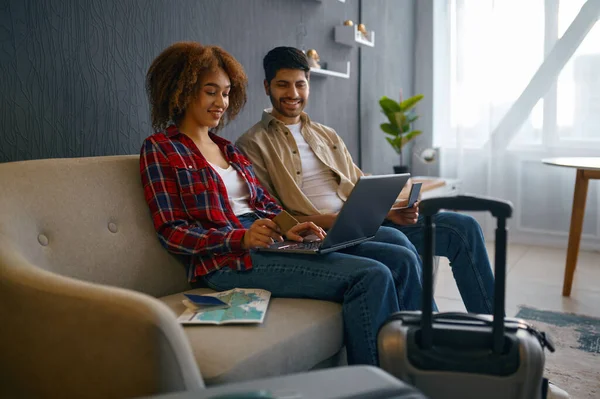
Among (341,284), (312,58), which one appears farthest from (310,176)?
(312,58)

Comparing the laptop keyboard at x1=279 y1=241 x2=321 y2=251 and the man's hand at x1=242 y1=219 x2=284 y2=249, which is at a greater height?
the man's hand at x1=242 y1=219 x2=284 y2=249

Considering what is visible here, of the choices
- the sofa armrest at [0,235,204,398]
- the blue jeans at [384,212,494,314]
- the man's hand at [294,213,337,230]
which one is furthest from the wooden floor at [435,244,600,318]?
the sofa armrest at [0,235,204,398]

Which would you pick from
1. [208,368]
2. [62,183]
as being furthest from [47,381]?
[62,183]

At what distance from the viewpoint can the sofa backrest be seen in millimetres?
1499

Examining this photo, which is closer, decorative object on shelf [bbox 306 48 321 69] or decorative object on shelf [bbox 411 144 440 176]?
decorative object on shelf [bbox 306 48 321 69]

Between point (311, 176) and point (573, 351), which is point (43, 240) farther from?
point (573, 351)

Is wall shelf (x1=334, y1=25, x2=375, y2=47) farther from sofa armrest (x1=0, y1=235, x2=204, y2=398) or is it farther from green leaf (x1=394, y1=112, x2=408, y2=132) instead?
sofa armrest (x1=0, y1=235, x2=204, y2=398)

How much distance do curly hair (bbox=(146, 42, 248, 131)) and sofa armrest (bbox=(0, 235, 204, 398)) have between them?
30.3 inches

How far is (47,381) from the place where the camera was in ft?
3.98

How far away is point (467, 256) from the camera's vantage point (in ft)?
7.04

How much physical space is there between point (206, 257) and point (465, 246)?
892 mm

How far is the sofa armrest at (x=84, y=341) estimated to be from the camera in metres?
1.10

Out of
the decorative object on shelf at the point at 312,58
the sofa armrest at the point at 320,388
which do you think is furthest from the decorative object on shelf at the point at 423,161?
the sofa armrest at the point at 320,388

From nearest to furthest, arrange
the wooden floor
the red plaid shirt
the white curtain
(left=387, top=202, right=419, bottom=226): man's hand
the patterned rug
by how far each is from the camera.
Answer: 1. the red plaid shirt
2. the patterned rug
3. (left=387, top=202, right=419, bottom=226): man's hand
4. the wooden floor
5. the white curtain
